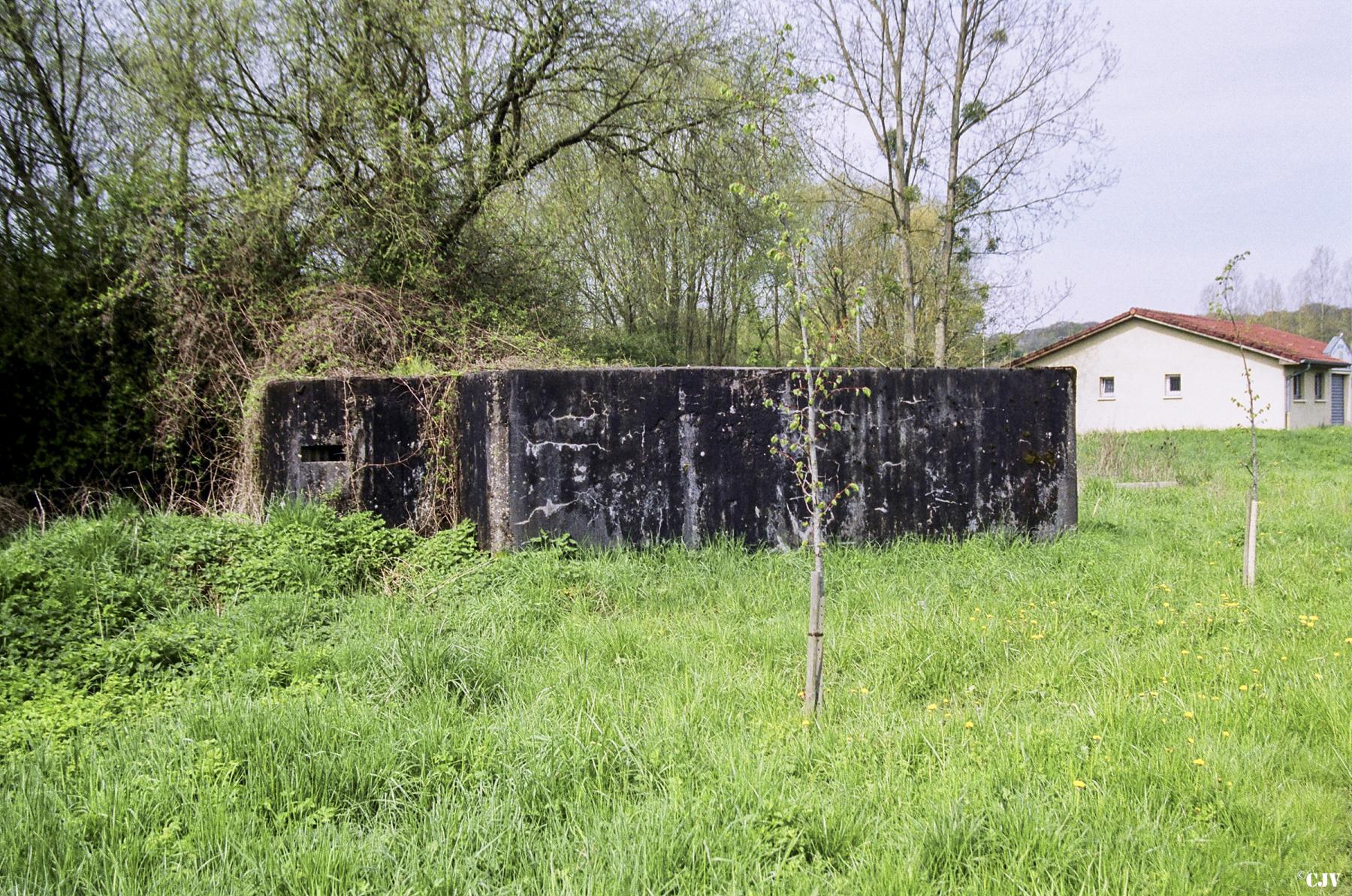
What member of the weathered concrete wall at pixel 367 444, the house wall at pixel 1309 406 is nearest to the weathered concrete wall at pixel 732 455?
the weathered concrete wall at pixel 367 444

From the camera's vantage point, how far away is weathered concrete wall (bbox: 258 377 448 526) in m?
6.29

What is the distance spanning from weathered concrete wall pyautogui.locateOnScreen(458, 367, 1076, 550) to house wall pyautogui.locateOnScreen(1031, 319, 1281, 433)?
64.3ft

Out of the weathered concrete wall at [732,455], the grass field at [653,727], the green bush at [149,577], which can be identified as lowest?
the grass field at [653,727]

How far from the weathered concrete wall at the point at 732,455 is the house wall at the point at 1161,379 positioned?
64.3 ft

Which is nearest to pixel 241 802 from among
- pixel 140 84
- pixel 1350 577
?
pixel 1350 577

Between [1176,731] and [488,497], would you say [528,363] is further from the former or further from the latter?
[1176,731]

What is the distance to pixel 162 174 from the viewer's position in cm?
816

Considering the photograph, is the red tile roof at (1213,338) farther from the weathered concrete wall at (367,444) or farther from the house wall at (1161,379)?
the weathered concrete wall at (367,444)

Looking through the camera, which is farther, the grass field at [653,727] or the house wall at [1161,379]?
the house wall at [1161,379]

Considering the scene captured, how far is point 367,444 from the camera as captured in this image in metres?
6.30

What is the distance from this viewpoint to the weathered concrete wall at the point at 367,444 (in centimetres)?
629

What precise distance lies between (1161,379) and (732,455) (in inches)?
1031

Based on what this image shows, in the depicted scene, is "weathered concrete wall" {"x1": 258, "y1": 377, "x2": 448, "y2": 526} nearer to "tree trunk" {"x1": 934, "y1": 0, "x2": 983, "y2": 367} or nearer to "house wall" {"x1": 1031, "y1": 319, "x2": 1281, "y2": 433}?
"tree trunk" {"x1": 934, "y1": 0, "x2": 983, "y2": 367}

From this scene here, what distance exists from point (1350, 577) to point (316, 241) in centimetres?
957
